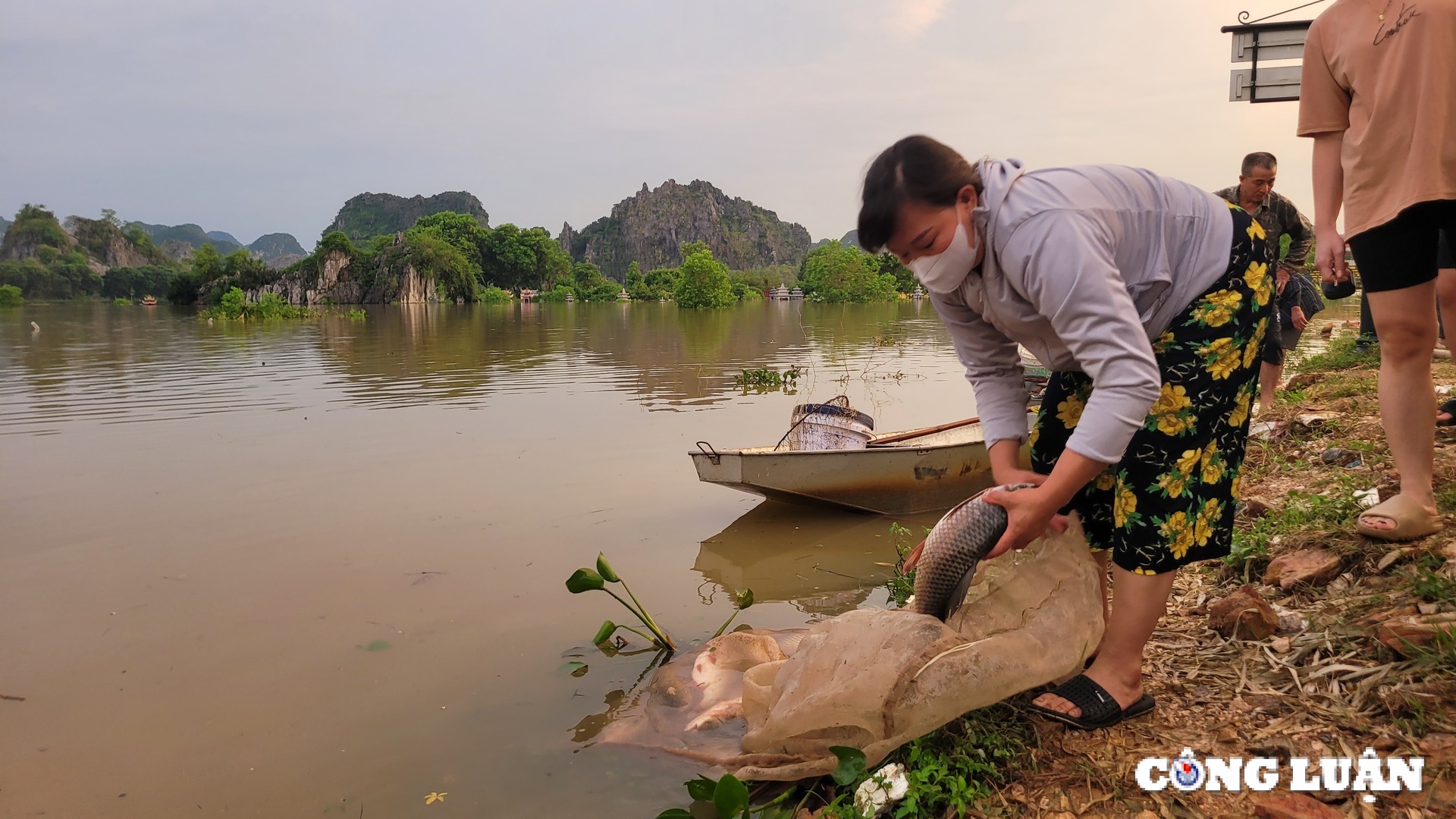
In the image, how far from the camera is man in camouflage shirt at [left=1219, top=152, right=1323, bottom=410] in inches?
228

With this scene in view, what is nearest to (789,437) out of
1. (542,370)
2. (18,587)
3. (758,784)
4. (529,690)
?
(529,690)

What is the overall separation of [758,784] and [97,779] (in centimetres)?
241

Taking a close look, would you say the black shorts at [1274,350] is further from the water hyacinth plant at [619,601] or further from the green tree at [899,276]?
the green tree at [899,276]

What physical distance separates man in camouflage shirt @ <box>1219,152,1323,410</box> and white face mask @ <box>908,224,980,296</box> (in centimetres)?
434

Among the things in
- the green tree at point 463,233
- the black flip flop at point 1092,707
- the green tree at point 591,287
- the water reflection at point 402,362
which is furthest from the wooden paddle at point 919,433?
the green tree at point 463,233

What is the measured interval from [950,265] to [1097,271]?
1.05 ft

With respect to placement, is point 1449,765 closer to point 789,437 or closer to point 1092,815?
point 1092,815

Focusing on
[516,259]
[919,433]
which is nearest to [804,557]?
[919,433]

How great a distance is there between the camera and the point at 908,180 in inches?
71.2

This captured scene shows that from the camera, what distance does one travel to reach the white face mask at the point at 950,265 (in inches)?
73.7

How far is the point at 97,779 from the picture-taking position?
2.91 metres

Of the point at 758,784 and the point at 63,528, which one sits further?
the point at 63,528

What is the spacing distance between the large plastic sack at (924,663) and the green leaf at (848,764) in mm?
47

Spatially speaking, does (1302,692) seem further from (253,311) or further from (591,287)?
(591,287)
